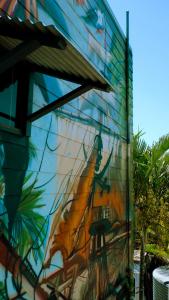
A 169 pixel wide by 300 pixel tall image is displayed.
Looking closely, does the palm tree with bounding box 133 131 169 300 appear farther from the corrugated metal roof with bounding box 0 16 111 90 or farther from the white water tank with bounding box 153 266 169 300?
the corrugated metal roof with bounding box 0 16 111 90

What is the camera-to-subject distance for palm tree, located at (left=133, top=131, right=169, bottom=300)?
9.07m

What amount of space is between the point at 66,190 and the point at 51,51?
2.16 meters

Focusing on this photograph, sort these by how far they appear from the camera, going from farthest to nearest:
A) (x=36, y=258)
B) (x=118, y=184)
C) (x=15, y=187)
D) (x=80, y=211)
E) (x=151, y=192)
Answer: (x=151, y=192), (x=118, y=184), (x=80, y=211), (x=36, y=258), (x=15, y=187)

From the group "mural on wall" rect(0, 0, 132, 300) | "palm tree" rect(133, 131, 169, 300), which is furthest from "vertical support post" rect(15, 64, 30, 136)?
"palm tree" rect(133, 131, 169, 300)

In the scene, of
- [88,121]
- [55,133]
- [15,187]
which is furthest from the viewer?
[88,121]

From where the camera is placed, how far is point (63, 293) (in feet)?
13.4

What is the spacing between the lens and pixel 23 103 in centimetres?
320

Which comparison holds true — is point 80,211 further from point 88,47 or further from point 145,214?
point 145,214

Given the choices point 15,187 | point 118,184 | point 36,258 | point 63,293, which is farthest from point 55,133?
point 118,184

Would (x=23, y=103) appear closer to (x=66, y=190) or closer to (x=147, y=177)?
(x=66, y=190)

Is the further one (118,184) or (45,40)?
(118,184)

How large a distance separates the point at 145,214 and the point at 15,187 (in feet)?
22.4

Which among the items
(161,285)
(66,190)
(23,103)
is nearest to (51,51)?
(23,103)

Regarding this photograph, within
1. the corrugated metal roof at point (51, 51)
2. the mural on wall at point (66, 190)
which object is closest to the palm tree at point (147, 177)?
the mural on wall at point (66, 190)
